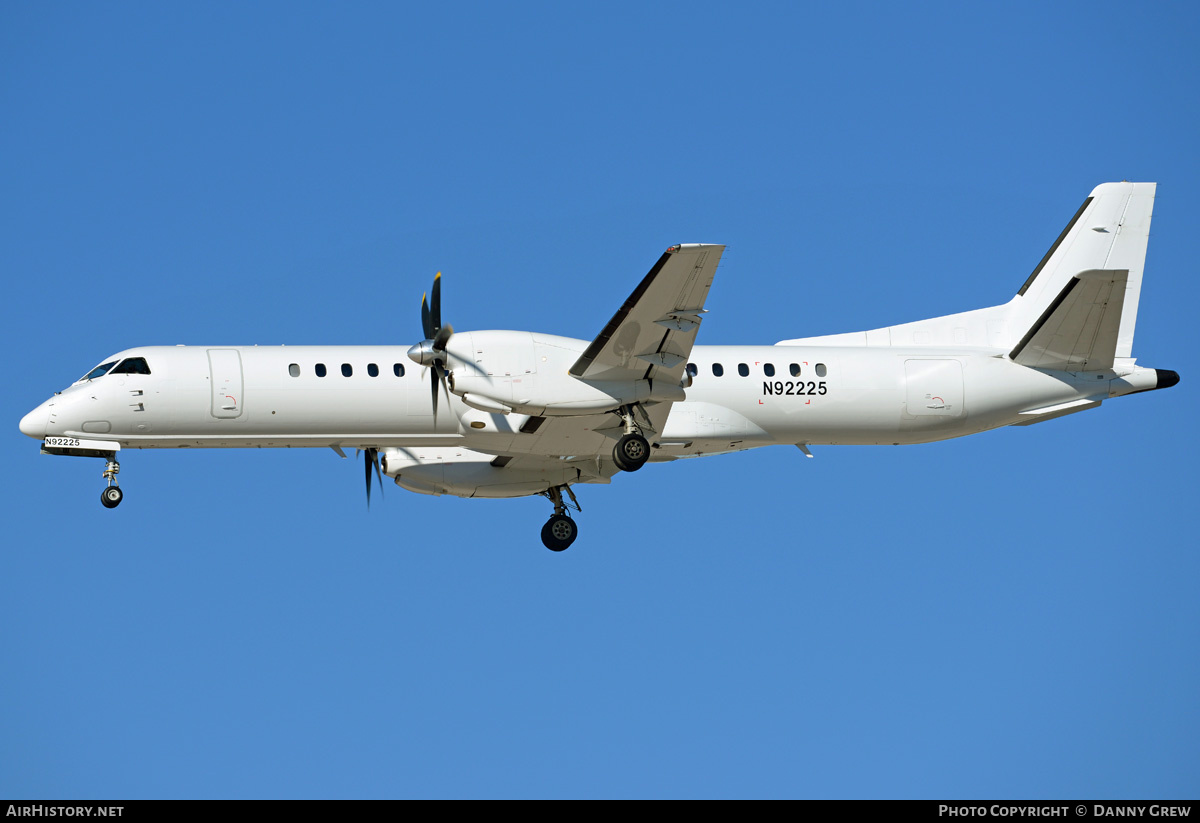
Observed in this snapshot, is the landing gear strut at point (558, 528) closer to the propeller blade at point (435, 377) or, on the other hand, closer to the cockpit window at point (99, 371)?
the propeller blade at point (435, 377)

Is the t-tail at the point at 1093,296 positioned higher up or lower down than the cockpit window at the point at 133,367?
higher up

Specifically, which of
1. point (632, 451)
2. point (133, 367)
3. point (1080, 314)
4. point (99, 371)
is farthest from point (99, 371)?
point (1080, 314)

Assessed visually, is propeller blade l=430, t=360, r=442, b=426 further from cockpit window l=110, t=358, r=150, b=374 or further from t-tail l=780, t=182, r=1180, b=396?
t-tail l=780, t=182, r=1180, b=396

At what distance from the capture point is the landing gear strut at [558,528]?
29.2m

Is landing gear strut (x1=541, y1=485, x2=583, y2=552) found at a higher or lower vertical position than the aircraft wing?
lower

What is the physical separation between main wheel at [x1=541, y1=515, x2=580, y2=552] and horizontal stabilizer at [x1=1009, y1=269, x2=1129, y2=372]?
9847 millimetres

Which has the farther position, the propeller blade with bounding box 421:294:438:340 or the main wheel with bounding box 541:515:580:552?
the main wheel with bounding box 541:515:580:552

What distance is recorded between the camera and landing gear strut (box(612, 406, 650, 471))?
2488 centimetres

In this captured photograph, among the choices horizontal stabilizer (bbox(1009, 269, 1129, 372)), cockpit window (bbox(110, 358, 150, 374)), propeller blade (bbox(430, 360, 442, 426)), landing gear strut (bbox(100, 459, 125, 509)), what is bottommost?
landing gear strut (bbox(100, 459, 125, 509))

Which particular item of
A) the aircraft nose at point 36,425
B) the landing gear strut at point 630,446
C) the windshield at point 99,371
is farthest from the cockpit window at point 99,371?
the landing gear strut at point 630,446

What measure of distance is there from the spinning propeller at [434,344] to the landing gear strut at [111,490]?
19.9ft

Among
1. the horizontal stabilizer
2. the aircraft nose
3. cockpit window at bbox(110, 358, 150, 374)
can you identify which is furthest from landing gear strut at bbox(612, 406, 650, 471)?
the aircraft nose
